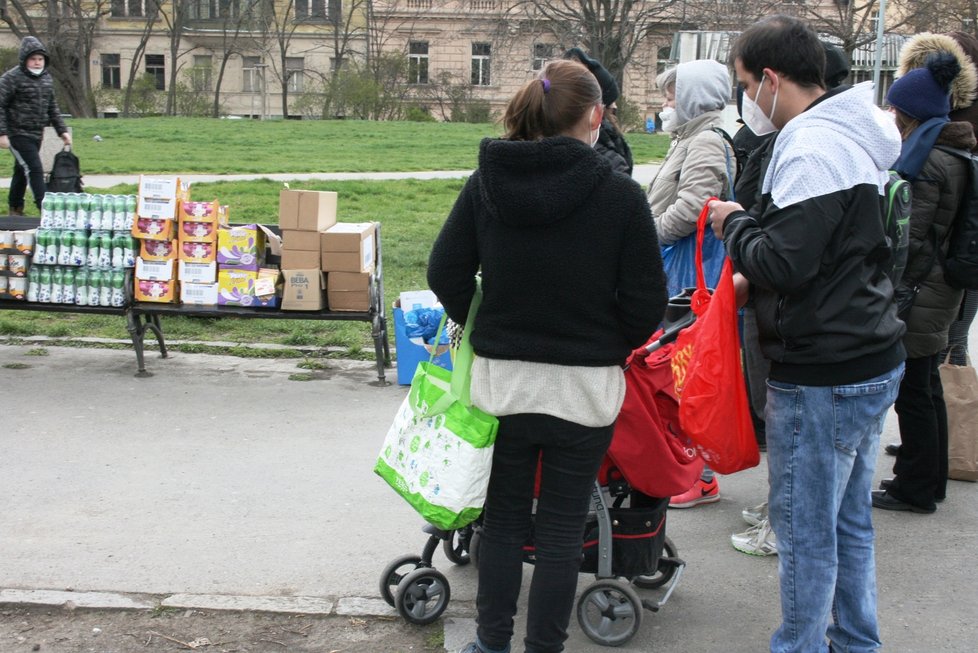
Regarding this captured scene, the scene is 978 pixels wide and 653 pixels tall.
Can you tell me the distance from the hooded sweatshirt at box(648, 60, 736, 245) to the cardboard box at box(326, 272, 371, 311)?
2.36 meters

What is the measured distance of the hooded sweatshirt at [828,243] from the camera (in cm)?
291

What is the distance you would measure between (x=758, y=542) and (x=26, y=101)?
9264 millimetres

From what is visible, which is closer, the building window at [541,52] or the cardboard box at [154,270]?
the cardboard box at [154,270]

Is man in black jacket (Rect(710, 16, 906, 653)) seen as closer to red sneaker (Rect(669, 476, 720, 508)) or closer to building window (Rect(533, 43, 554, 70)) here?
red sneaker (Rect(669, 476, 720, 508))

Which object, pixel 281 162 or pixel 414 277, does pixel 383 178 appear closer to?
pixel 281 162

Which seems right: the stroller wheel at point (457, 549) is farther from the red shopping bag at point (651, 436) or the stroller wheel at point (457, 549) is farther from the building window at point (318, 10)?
the building window at point (318, 10)

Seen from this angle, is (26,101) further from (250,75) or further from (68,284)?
(250,75)

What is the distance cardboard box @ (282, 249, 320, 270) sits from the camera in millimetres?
6707

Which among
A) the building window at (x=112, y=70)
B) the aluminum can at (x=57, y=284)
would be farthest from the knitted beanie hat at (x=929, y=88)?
the building window at (x=112, y=70)

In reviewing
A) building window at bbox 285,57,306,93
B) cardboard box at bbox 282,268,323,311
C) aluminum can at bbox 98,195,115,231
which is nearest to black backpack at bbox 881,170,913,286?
cardboard box at bbox 282,268,323,311

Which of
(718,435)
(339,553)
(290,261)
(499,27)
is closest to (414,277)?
(290,261)

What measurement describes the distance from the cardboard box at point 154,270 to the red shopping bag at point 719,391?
4.36 m

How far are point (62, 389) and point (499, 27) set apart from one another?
37723 millimetres

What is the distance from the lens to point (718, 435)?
10.9 feet
